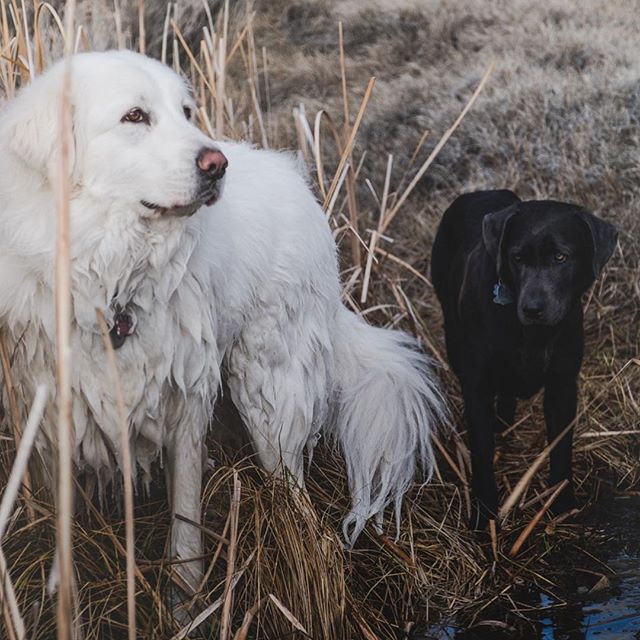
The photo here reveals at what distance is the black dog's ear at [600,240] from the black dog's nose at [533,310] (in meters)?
0.28

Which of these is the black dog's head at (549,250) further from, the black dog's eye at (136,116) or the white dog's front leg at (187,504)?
the black dog's eye at (136,116)

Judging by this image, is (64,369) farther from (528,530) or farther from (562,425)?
(562,425)

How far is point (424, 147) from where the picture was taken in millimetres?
6965

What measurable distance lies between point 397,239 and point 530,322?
2391 millimetres

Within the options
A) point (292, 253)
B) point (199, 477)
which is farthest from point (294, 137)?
point (199, 477)

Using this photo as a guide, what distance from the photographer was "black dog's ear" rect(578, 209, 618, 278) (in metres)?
3.53

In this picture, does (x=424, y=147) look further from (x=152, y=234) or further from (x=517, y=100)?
(x=152, y=234)

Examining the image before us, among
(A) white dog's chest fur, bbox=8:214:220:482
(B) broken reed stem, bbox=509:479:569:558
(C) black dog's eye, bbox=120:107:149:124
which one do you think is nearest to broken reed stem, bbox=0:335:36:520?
(A) white dog's chest fur, bbox=8:214:220:482

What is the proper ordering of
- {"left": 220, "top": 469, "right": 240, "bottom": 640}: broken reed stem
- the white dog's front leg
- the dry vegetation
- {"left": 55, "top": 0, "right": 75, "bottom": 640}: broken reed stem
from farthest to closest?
the white dog's front leg
the dry vegetation
{"left": 220, "top": 469, "right": 240, "bottom": 640}: broken reed stem
{"left": 55, "top": 0, "right": 75, "bottom": 640}: broken reed stem

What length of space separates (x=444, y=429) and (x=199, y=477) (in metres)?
1.22

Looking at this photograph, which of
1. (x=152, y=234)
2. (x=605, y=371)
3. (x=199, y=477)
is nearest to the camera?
(x=152, y=234)

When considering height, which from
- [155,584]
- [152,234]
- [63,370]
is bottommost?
[155,584]

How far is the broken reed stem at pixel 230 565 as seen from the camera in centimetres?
248

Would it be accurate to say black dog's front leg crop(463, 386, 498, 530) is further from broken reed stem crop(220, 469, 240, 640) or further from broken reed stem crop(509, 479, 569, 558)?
broken reed stem crop(220, 469, 240, 640)
